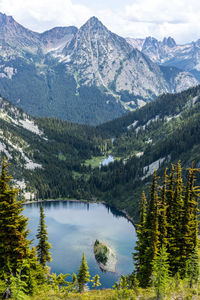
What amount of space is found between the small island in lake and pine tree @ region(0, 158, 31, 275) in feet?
257

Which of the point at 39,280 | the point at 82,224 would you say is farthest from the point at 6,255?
the point at 82,224

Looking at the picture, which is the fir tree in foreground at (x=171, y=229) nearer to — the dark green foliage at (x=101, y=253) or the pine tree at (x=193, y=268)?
the pine tree at (x=193, y=268)

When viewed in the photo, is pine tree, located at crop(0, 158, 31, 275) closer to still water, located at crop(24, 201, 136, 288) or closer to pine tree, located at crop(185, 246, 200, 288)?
pine tree, located at crop(185, 246, 200, 288)

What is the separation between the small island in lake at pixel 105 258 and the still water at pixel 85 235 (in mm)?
1734

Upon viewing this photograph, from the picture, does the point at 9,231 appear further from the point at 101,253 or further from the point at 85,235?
the point at 85,235

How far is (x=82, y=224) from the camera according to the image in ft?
538

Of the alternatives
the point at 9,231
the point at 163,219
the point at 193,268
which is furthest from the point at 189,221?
the point at 9,231

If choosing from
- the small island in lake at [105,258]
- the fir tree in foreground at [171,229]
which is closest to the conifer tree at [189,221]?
Answer: the fir tree in foreground at [171,229]

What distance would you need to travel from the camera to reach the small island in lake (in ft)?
363

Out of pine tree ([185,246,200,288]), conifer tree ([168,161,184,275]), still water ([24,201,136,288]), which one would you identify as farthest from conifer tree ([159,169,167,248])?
still water ([24,201,136,288])

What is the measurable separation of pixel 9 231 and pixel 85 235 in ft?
368

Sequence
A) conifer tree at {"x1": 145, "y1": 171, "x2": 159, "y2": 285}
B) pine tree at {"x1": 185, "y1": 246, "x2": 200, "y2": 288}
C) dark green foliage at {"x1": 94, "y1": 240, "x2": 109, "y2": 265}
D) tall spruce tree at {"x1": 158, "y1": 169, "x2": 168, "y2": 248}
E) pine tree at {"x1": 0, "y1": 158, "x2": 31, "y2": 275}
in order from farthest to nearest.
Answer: dark green foliage at {"x1": 94, "y1": 240, "x2": 109, "y2": 265}, tall spruce tree at {"x1": 158, "y1": 169, "x2": 168, "y2": 248}, conifer tree at {"x1": 145, "y1": 171, "x2": 159, "y2": 285}, pine tree at {"x1": 185, "y1": 246, "x2": 200, "y2": 288}, pine tree at {"x1": 0, "y1": 158, "x2": 31, "y2": 275}

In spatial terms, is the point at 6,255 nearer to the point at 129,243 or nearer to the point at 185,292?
the point at 185,292

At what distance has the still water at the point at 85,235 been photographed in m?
112
